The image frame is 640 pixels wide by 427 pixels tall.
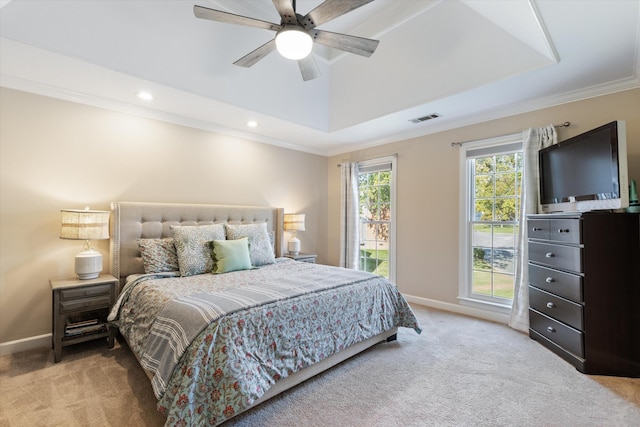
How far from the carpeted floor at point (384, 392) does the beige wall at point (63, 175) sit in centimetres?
70

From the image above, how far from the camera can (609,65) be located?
102 inches

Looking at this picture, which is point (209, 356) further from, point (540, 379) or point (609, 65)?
point (609, 65)

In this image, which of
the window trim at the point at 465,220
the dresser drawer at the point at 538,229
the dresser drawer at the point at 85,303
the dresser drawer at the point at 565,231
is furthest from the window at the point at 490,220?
the dresser drawer at the point at 85,303

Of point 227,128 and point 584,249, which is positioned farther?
point 227,128

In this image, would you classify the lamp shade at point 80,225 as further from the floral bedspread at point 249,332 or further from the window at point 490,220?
the window at point 490,220

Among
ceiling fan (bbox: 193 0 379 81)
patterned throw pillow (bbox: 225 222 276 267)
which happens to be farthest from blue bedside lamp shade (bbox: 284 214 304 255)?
ceiling fan (bbox: 193 0 379 81)

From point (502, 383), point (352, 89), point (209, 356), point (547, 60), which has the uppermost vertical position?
point (352, 89)

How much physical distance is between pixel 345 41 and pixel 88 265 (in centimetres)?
299

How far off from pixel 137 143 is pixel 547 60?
418 cm

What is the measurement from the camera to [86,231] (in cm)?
270

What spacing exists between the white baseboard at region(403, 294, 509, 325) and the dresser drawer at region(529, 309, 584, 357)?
0.45m

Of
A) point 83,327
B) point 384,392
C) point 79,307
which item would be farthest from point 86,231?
point 384,392

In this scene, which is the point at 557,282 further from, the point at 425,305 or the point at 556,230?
the point at 425,305

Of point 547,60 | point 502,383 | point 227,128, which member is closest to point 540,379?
point 502,383
